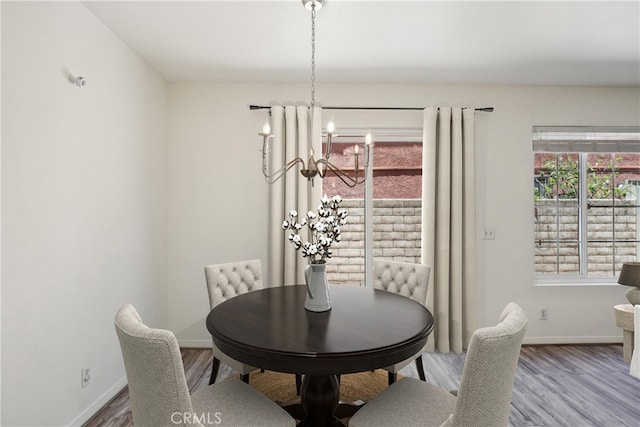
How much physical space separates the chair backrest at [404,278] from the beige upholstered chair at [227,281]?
0.95 metres

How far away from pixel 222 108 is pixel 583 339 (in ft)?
13.6

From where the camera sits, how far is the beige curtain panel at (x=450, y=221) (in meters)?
3.25

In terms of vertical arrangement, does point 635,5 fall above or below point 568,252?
above

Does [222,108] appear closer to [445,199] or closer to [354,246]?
[354,246]

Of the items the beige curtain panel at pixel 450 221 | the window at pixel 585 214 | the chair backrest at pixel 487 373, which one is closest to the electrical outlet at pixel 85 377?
the chair backrest at pixel 487 373

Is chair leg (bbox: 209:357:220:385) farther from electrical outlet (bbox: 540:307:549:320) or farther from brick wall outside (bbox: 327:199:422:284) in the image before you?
electrical outlet (bbox: 540:307:549:320)

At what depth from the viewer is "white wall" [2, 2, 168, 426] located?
1648mm

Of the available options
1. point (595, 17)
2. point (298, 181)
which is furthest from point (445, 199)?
point (595, 17)

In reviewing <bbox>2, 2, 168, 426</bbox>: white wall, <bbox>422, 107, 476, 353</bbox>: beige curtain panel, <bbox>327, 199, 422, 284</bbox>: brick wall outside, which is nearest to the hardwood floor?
<bbox>422, 107, 476, 353</bbox>: beige curtain panel

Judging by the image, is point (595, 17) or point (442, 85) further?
point (442, 85)

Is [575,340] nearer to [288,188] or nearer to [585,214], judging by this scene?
[585,214]

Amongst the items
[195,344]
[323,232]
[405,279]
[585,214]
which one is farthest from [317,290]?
[585,214]

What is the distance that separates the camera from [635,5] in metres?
2.12

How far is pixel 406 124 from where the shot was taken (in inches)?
135
